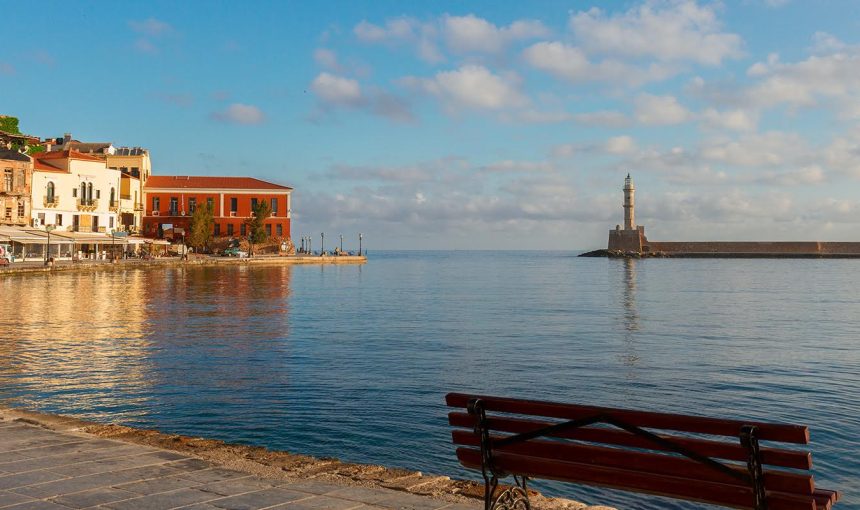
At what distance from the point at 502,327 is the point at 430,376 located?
463 inches

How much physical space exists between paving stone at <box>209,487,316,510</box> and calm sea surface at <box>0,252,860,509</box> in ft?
12.4

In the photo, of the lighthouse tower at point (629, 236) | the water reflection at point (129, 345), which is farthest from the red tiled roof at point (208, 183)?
the lighthouse tower at point (629, 236)

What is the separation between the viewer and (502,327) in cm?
2847

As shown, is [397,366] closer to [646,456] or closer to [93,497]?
[93,497]

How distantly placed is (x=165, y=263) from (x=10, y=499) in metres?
71.1

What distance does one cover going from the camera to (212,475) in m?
6.84

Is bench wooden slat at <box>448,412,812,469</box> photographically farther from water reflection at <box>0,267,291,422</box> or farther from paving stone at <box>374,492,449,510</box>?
water reflection at <box>0,267,291,422</box>

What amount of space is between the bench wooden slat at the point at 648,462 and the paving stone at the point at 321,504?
118cm

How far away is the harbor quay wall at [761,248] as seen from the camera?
162 m

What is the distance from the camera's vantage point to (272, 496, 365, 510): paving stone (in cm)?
591

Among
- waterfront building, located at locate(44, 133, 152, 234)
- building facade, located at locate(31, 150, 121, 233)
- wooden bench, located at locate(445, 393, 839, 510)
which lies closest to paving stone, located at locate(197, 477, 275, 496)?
wooden bench, located at locate(445, 393, 839, 510)

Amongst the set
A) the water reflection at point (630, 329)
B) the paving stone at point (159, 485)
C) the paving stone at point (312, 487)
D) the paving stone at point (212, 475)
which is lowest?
the water reflection at point (630, 329)

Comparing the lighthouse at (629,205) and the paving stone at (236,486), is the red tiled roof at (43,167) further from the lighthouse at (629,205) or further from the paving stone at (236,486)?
the lighthouse at (629,205)

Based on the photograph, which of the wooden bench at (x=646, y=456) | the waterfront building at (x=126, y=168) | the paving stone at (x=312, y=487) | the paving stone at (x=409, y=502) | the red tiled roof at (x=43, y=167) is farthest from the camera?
the waterfront building at (x=126, y=168)
